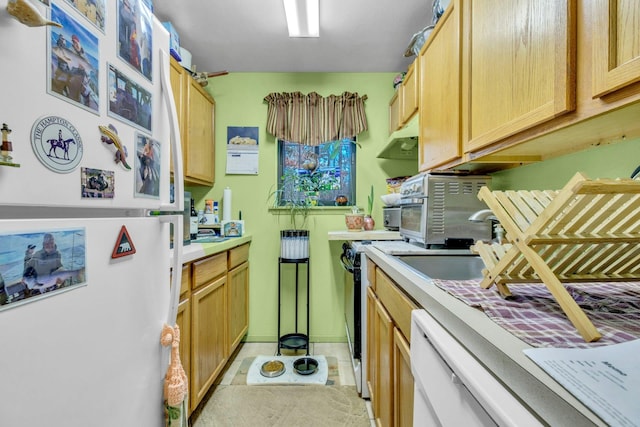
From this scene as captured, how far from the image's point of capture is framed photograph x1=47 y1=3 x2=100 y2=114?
1.72 ft

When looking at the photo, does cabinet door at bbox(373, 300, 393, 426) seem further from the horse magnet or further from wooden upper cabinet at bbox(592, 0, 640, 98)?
the horse magnet

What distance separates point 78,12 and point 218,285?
152 centimetres

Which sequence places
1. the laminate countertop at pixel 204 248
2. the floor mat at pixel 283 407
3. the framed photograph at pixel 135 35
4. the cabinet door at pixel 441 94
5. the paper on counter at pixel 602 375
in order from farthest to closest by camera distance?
1. the floor mat at pixel 283 407
2. the laminate countertop at pixel 204 248
3. the cabinet door at pixel 441 94
4. the framed photograph at pixel 135 35
5. the paper on counter at pixel 602 375

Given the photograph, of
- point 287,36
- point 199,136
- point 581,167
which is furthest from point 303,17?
point 581,167

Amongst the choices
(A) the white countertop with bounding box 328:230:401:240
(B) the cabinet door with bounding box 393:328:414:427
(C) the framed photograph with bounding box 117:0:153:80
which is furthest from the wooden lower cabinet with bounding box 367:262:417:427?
(C) the framed photograph with bounding box 117:0:153:80

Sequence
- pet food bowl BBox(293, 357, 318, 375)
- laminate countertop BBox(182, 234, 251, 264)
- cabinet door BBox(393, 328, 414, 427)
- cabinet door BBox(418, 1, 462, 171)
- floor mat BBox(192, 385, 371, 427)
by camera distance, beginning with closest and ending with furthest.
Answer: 1. cabinet door BBox(393, 328, 414, 427)
2. cabinet door BBox(418, 1, 462, 171)
3. laminate countertop BBox(182, 234, 251, 264)
4. floor mat BBox(192, 385, 371, 427)
5. pet food bowl BBox(293, 357, 318, 375)

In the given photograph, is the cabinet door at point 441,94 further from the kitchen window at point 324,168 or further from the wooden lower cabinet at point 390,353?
the kitchen window at point 324,168

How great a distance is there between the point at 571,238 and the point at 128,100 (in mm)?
1054

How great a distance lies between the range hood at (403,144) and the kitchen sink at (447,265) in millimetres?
956

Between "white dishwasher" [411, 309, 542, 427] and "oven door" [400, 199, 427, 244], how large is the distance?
803 millimetres

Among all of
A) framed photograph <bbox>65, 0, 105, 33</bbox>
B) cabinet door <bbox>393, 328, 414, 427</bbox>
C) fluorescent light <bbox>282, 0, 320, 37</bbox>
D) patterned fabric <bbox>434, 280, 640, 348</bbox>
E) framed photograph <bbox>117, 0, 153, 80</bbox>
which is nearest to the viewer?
patterned fabric <bbox>434, 280, 640, 348</bbox>

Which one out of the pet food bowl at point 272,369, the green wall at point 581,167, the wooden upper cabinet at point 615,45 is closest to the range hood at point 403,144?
the green wall at point 581,167

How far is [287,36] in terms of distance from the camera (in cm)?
209

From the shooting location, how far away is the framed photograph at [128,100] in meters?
0.67
